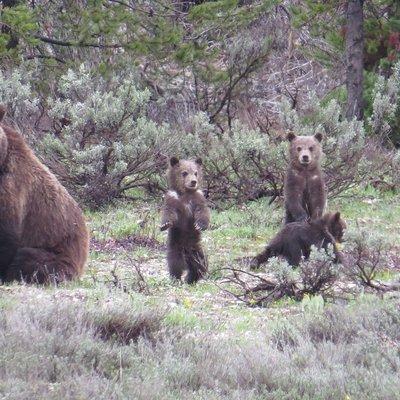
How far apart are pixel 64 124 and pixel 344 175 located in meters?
4.88

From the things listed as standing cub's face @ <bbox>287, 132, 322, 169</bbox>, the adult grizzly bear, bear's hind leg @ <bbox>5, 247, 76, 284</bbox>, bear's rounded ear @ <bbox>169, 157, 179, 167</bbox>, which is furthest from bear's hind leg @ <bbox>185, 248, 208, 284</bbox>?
standing cub's face @ <bbox>287, 132, 322, 169</bbox>

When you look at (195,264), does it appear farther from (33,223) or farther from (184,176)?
(33,223)

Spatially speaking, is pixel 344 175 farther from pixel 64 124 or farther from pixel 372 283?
pixel 372 283

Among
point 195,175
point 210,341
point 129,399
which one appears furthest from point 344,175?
point 129,399

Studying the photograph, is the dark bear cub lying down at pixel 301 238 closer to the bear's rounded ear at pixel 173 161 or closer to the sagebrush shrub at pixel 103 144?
the bear's rounded ear at pixel 173 161

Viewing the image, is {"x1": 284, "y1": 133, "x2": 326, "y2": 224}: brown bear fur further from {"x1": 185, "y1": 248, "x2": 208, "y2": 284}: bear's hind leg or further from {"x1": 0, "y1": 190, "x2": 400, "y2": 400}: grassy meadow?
{"x1": 0, "y1": 190, "x2": 400, "y2": 400}: grassy meadow

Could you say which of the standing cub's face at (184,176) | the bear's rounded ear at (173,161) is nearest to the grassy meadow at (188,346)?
the standing cub's face at (184,176)

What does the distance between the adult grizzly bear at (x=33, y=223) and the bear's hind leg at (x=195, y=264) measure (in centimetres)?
123

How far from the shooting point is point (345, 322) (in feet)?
24.3

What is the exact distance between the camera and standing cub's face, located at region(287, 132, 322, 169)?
1287 centimetres

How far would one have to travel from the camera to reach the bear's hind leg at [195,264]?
33.9ft

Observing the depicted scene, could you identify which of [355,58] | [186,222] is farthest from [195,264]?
[355,58]

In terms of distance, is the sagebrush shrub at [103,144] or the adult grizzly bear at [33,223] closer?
the adult grizzly bear at [33,223]

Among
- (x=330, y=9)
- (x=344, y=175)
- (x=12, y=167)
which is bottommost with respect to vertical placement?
(x=344, y=175)
